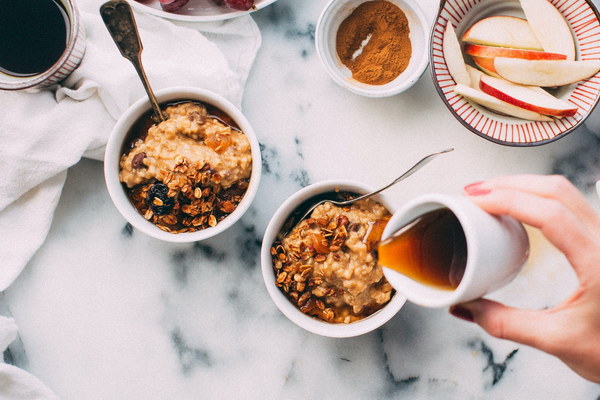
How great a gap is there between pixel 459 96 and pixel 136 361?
1022mm

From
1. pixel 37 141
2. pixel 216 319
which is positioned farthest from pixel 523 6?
pixel 37 141

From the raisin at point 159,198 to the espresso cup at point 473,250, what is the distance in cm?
50

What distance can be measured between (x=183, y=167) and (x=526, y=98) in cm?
79

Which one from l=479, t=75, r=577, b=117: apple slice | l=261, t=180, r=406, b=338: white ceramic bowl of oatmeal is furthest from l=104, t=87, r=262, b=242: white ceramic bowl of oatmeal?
l=479, t=75, r=577, b=117: apple slice

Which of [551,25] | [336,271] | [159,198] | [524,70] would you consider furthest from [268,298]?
[551,25]

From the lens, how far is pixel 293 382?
144cm

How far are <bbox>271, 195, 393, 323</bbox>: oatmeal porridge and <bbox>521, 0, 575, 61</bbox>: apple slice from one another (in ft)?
1.85

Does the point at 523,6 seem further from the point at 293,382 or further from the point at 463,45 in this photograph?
the point at 293,382

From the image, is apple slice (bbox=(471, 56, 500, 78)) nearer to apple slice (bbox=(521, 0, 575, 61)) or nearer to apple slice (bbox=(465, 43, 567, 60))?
apple slice (bbox=(465, 43, 567, 60))

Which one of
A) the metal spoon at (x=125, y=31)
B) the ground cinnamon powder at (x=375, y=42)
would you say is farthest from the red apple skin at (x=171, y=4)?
the ground cinnamon powder at (x=375, y=42)

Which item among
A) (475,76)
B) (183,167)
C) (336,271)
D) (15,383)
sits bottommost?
(15,383)

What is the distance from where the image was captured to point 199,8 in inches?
57.5

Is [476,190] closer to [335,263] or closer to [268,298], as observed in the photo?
[335,263]

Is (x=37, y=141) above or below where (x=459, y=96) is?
below
